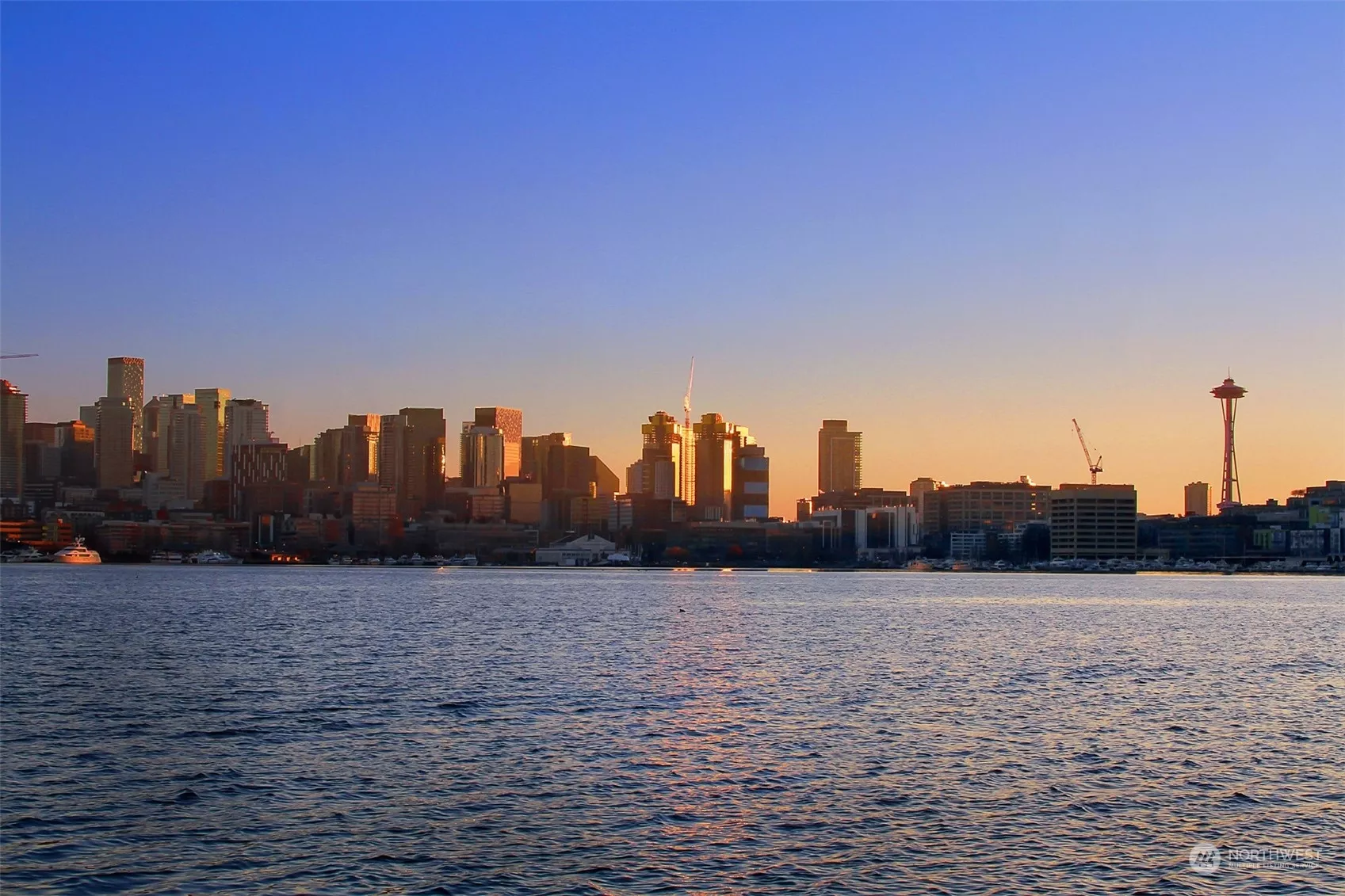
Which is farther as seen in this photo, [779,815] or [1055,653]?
[1055,653]

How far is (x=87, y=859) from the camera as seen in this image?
27531mm

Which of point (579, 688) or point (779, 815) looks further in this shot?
point (579, 688)

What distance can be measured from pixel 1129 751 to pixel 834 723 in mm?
9525

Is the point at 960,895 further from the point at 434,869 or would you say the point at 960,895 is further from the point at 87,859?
the point at 87,859

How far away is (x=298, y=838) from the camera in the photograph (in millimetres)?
29172

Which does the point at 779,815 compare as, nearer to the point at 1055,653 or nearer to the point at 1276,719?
the point at 1276,719

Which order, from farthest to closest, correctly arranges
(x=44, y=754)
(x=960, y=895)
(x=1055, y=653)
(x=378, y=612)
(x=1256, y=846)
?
(x=378, y=612) → (x=1055, y=653) → (x=44, y=754) → (x=1256, y=846) → (x=960, y=895)

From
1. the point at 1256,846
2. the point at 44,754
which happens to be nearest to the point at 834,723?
the point at 1256,846

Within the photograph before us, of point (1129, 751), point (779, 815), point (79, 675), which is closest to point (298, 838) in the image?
point (779, 815)

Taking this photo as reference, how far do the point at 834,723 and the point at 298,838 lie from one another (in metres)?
21.3

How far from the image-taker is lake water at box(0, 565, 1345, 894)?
27234 millimetres

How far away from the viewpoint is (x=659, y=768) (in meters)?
37.6

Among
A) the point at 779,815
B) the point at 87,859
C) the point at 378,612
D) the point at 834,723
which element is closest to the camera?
the point at 87,859

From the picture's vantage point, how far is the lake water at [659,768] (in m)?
27.2
